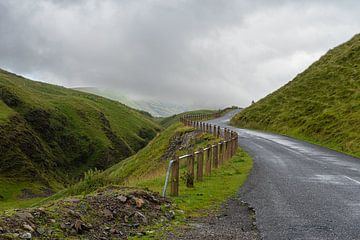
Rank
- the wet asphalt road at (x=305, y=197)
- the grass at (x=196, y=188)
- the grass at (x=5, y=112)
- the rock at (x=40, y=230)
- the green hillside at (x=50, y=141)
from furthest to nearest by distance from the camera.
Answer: the grass at (x=5, y=112) < the green hillside at (x=50, y=141) < the grass at (x=196, y=188) < the wet asphalt road at (x=305, y=197) < the rock at (x=40, y=230)

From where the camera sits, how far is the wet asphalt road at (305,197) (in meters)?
9.02

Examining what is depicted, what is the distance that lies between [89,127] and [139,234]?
134175 mm

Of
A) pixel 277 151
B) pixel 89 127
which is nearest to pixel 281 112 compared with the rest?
pixel 277 151

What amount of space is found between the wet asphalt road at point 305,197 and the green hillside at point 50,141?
6780 cm

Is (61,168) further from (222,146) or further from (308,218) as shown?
(308,218)

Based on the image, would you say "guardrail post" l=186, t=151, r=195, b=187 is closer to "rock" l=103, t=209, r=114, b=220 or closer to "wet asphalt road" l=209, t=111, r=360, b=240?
"wet asphalt road" l=209, t=111, r=360, b=240

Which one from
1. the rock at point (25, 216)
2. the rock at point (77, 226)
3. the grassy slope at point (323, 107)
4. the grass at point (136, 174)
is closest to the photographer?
the rock at point (25, 216)

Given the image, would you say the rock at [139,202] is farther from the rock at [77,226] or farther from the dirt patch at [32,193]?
the dirt patch at [32,193]

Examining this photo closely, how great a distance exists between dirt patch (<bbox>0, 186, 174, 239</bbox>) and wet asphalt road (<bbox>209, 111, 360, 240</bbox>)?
2.76 m

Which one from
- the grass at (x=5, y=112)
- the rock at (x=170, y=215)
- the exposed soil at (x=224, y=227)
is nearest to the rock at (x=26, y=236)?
the exposed soil at (x=224, y=227)

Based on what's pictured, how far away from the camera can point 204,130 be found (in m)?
42.6

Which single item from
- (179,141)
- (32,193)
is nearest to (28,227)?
(179,141)

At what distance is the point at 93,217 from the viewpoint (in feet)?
29.9

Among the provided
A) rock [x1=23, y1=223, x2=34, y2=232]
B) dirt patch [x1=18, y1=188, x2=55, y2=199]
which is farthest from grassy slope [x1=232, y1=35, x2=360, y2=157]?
dirt patch [x1=18, y1=188, x2=55, y2=199]
